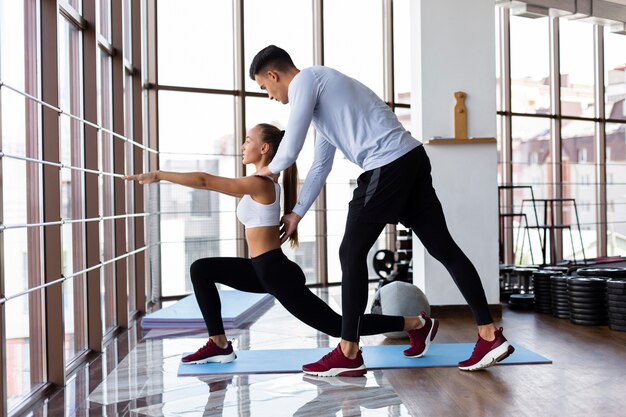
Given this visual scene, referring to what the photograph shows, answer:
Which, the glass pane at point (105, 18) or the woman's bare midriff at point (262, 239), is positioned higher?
the glass pane at point (105, 18)

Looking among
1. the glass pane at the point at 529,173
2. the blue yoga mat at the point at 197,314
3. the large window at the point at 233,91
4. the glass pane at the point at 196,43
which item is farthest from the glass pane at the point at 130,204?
the glass pane at the point at 529,173

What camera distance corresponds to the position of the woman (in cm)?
270

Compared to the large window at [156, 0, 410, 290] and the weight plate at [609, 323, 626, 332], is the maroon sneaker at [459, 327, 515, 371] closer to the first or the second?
the weight plate at [609, 323, 626, 332]

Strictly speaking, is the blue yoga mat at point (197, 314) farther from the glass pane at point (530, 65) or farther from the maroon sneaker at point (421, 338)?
the glass pane at point (530, 65)

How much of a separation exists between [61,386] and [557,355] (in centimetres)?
203

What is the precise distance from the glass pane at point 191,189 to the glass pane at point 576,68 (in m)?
4.49

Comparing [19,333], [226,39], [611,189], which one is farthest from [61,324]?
[611,189]

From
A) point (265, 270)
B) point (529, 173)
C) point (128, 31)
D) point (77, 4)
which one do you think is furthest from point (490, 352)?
point (529, 173)

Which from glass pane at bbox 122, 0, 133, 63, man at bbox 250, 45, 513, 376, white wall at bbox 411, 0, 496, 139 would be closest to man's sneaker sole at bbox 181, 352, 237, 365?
man at bbox 250, 45, 513, 376

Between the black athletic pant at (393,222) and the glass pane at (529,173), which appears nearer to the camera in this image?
the black athletic pant at (393,222)

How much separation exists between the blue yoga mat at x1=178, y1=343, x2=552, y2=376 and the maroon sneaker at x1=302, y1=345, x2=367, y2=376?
0.49ft

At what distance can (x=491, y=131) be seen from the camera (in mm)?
4398

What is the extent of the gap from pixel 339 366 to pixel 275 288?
15.0 inches

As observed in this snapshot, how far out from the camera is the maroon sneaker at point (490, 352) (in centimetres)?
261
